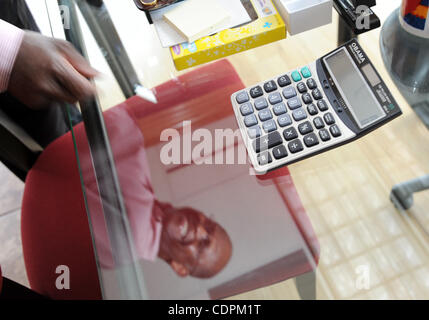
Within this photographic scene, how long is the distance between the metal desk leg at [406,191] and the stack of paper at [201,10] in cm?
33

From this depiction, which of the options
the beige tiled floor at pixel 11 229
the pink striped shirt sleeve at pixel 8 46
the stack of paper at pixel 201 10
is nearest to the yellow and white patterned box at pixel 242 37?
the stack of paper at pixel 201 10

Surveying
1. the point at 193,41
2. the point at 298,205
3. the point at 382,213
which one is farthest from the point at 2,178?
the point at 382,213

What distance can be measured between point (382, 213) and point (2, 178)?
41.3 inches

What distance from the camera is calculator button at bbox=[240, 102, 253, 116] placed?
590mm

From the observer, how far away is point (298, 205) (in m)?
0.58

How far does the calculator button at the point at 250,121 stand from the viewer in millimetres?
578

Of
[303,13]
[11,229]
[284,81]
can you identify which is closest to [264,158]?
[284,81]

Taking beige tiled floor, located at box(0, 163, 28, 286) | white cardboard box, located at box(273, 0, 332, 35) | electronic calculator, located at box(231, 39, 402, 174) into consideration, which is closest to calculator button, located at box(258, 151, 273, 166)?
electronic calculator, located at box(231, 39, 402, 174)

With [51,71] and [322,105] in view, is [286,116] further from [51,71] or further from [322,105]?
[51,71]

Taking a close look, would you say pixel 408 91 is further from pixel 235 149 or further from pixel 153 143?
pixel 153 143

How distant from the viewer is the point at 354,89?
1.82ft

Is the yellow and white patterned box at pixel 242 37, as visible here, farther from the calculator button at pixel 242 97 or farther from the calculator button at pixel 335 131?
the calculator button at pixel 335 131

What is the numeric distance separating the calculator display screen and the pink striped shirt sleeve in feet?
1.57

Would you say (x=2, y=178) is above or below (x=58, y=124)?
below
